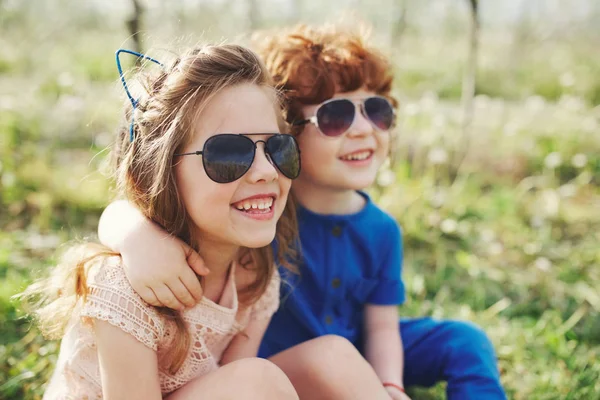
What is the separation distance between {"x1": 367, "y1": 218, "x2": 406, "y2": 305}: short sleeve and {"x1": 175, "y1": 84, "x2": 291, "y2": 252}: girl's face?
0.76 metres

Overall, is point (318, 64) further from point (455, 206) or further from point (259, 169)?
point (455, 206)

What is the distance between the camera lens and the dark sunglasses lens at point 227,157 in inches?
61.2

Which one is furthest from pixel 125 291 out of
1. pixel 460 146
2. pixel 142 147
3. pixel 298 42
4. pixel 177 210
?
pixel 460 146

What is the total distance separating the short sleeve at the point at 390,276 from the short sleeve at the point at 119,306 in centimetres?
98

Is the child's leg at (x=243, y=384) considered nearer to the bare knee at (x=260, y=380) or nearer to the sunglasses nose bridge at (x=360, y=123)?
the bare knee at (x=260, y=380)

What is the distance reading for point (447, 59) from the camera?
10.9m

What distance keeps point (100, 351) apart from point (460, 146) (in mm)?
3814

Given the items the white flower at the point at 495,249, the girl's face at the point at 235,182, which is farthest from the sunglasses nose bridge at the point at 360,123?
the white flower at the point at 495,249

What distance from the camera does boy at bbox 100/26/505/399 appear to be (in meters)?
2.11

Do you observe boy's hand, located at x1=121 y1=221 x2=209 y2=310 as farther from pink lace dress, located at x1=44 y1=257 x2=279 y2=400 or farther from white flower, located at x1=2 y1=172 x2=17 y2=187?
white flower, located at x1=2 y1=172 x2=17 y2=187

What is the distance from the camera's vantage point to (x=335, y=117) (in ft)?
6.79

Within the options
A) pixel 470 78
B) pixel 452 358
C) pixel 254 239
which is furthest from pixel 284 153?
pixel 470 78

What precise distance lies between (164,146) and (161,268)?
334 mm

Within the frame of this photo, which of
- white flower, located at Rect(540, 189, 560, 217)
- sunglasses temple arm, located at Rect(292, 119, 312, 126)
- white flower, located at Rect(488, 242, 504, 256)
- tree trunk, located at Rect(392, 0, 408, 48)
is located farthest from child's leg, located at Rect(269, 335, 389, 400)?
tree trunk, located at Rect(392, 0, 408, 48)
